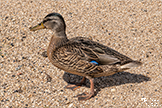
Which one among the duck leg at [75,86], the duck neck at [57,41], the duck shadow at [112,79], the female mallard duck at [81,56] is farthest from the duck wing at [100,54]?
the duck leg at [75,86]

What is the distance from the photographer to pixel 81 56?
489 cm

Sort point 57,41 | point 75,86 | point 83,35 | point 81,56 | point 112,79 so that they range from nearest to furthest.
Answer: point 81,56 < point 57,41 < point 75,86 < point 112,79 < point 83,35

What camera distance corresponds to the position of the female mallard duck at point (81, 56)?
16.1 feet

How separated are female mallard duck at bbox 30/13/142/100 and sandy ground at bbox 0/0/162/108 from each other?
0.83 meters

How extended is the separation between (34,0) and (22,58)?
9.99 feet

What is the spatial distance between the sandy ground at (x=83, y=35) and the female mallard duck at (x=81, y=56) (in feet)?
2.74

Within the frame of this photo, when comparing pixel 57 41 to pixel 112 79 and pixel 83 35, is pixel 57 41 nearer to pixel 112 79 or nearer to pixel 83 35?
pixel 112 79

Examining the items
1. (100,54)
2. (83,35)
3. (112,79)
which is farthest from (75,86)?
(83,35)

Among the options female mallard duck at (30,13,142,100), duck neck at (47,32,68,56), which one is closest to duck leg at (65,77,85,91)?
female mallard duck at (30,13,142,100)

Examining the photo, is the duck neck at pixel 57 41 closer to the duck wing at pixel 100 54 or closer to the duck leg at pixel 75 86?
the duck wing at pixel 100 54

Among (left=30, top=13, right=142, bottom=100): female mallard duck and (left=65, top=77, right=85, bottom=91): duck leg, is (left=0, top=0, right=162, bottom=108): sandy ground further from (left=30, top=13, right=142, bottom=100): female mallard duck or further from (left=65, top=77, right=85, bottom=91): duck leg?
(left=30, top=13, right=142, bottom=100): female mallard duck

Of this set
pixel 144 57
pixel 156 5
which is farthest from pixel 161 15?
pixel 144 57

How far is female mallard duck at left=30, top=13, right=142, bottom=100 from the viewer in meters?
4.90

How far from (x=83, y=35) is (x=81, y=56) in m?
2.38
